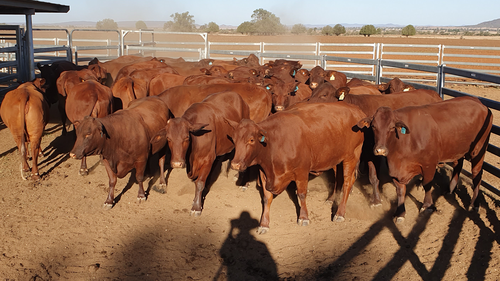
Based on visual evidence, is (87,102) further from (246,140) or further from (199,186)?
(246,140)

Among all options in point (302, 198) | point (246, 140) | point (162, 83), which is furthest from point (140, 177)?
point (162, 83)

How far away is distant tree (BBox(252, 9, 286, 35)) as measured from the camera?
91188 mm

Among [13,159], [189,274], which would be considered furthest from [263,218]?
[13,159]

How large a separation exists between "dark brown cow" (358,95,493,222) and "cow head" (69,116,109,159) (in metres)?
3.52

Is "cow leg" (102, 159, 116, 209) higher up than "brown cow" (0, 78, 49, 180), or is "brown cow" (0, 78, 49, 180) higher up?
"brown cow" (0, 78, 49, 180)

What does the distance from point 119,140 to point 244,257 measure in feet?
8.53

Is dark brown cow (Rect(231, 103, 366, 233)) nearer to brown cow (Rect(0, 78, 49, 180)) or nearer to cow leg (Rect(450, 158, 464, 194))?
cow leg (Rect(450, 158, 464, 194))

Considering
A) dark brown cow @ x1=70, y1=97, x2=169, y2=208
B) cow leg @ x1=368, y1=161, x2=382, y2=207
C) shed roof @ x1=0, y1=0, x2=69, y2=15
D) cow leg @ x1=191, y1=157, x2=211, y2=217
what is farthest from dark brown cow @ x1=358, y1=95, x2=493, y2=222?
shed roof @ x1=0, y1=0, x2=69, y2=15

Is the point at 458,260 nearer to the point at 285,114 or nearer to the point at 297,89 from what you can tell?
the point at 285,114

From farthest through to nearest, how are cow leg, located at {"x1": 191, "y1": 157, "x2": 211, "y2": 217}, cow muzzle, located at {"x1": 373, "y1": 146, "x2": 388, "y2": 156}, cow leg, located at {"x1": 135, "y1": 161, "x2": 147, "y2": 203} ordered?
cow leg, located at {"x1": 135, "y1": 161, "x2": 147, "y2": 203} → cow leg, located at {"x1": 191, "y1": 157, "x2": 211, "y2": 217} → cow muzzle, located at {"x1": 373, "y1": 146, "x2": 388, "y2": 156}

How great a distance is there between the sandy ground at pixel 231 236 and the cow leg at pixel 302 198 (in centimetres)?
11

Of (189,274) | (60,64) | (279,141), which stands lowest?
(189,274)

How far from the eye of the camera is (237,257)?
209 inches

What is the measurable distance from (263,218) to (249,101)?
3033 mm
